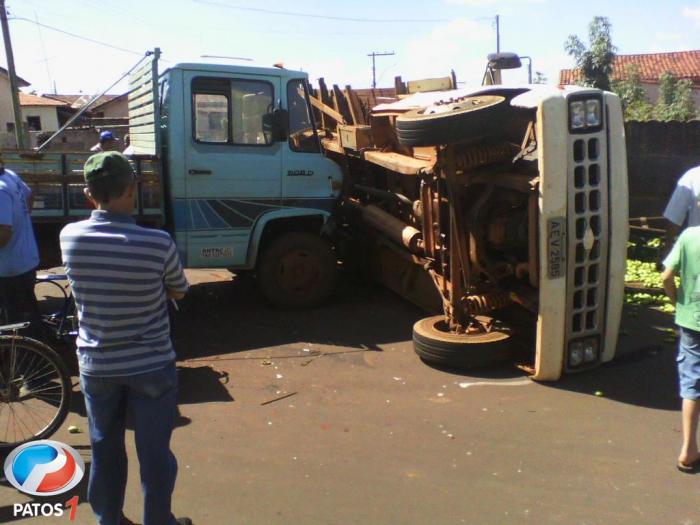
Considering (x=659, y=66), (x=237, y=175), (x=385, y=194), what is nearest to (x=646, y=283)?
(x=385, y=194)

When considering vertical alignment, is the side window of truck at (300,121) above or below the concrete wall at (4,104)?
below

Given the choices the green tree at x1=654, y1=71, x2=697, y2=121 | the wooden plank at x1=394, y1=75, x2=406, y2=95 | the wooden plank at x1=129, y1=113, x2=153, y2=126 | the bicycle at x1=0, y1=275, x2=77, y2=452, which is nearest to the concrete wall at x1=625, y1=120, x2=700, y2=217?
the wooden plank at x1=394, y1=75, x2=406, y2=95

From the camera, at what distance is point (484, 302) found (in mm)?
5703

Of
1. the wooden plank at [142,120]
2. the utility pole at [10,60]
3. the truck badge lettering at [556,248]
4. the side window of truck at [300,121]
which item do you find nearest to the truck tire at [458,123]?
the truck badge lettering at [556,248]

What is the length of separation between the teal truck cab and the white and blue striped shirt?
3907mm

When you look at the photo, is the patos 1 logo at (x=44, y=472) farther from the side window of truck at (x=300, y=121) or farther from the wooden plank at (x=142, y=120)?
the side window of truck at (x=300, y=121)

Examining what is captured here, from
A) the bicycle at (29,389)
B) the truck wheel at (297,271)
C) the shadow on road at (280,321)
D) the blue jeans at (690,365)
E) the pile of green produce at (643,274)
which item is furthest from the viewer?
the pile of green produce at (643,274)

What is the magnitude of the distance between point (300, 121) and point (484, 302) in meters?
3.05

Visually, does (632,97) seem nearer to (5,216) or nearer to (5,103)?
(5,216)

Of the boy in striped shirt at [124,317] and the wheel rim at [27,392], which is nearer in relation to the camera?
the boy in striped shirt at [124,317]

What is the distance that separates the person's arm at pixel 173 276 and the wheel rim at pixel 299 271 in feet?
14.4

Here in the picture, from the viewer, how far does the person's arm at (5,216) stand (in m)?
4.46

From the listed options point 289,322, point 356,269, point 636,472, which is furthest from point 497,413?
point 356,269

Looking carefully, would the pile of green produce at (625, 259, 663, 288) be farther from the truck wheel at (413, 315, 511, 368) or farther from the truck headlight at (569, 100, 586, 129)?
the truck headlight at (569, 100, 586, 129)
